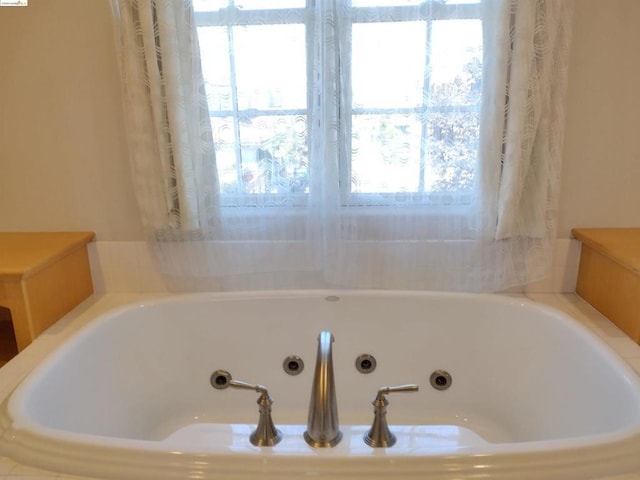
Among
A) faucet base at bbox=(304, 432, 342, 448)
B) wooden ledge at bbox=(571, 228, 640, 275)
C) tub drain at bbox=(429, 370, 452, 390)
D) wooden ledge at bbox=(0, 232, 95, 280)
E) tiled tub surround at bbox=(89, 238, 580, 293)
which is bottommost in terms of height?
tub drain at bbox=(429, 370, 452, 390)

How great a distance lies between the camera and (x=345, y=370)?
1.46 m

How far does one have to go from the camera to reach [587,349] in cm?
115

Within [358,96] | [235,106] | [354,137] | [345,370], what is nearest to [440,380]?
[345,370]

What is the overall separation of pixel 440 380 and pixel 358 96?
3.05 ft

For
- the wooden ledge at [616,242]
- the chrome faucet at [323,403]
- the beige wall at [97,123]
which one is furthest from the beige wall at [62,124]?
the wooden ledge at [616,242]

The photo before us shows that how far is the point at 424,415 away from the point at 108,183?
4.21 ft

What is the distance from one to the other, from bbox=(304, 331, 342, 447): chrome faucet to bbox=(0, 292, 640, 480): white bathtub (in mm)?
60

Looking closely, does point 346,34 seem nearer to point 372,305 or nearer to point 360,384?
point 372,305

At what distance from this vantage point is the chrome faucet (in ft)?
3.18

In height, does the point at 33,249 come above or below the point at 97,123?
below

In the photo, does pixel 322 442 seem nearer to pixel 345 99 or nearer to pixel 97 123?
pixel 345 99

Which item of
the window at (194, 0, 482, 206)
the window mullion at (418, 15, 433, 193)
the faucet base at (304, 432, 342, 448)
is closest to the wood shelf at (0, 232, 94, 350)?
the window at (194, 0, 482, 206)

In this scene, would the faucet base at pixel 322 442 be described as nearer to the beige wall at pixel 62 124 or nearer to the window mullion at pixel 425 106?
the window mullion at pixel 425 106

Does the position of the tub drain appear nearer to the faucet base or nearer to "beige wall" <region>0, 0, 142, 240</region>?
the faucet base
